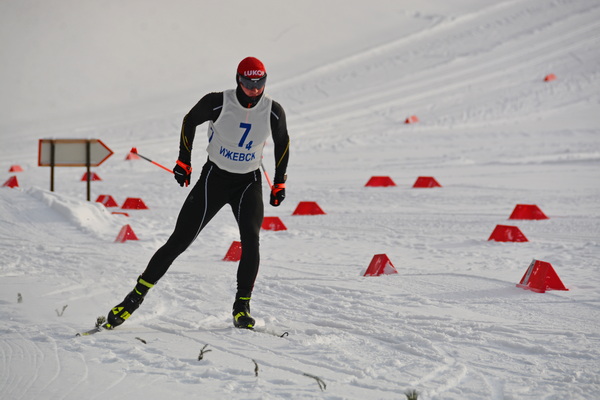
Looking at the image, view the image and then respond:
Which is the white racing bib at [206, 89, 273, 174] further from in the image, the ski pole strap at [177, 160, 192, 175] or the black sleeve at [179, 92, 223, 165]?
the ski pole strap at [177, 160, 192, 175]

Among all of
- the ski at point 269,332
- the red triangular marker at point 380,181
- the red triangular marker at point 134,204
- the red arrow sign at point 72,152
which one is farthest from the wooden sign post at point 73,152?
the ski at point 269,332

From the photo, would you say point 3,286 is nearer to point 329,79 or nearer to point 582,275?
point 582,275

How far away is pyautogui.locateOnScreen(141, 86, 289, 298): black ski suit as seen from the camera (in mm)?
4375

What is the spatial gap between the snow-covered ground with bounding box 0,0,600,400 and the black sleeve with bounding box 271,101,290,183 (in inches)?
33.8

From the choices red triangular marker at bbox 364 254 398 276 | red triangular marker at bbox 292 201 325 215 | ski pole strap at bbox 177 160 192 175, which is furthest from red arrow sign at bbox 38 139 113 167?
ski pole strap at bbox 177 160 192 175

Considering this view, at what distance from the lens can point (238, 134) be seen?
4.40 metres

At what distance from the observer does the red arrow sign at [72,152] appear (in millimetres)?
9672

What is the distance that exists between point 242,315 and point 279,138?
3.31 feet

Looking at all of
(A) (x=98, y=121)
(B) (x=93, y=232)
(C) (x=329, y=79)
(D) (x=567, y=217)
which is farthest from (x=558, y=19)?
(B) (x=93, y=232)

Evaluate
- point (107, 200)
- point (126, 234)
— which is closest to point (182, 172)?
point (126, 234)

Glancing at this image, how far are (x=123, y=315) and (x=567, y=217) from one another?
19.3 feet

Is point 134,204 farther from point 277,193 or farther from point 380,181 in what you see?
point 277,193

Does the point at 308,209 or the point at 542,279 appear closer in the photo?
the point at 542,279

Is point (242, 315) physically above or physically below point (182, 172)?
below
